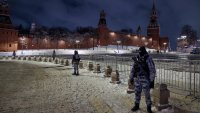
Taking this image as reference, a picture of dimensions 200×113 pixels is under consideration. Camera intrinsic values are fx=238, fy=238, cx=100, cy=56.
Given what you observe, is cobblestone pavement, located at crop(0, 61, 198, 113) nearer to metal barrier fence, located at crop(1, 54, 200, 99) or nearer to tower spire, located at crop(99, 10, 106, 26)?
metal barrier fence, located at crop(1, 54, 200, 99)

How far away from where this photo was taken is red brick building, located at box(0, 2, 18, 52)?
64244 millimetres

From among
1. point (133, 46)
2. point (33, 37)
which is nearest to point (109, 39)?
point (133, 46)

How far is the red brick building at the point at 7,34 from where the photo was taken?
6424 centimetres

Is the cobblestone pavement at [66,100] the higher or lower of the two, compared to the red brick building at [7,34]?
lower

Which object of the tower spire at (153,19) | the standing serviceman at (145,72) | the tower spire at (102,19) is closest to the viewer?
the standing serviceman at (145,72)

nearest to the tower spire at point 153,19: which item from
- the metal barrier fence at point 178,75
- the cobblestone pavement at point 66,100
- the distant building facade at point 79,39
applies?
the distant building facade at point 79,39

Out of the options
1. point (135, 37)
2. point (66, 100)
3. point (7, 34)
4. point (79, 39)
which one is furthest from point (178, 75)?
point (135, 37)

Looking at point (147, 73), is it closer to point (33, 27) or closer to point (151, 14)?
point (33, 27)

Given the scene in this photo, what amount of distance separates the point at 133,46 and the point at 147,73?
100048 millimetres

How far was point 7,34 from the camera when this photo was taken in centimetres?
6662

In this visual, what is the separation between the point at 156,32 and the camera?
121688mm

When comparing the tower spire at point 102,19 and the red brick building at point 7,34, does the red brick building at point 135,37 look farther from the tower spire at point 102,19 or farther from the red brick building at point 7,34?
the red brick building at point 7,34

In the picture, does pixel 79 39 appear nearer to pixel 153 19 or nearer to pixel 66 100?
pixel 153 19

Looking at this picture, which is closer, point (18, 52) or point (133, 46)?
point (18, 52)
